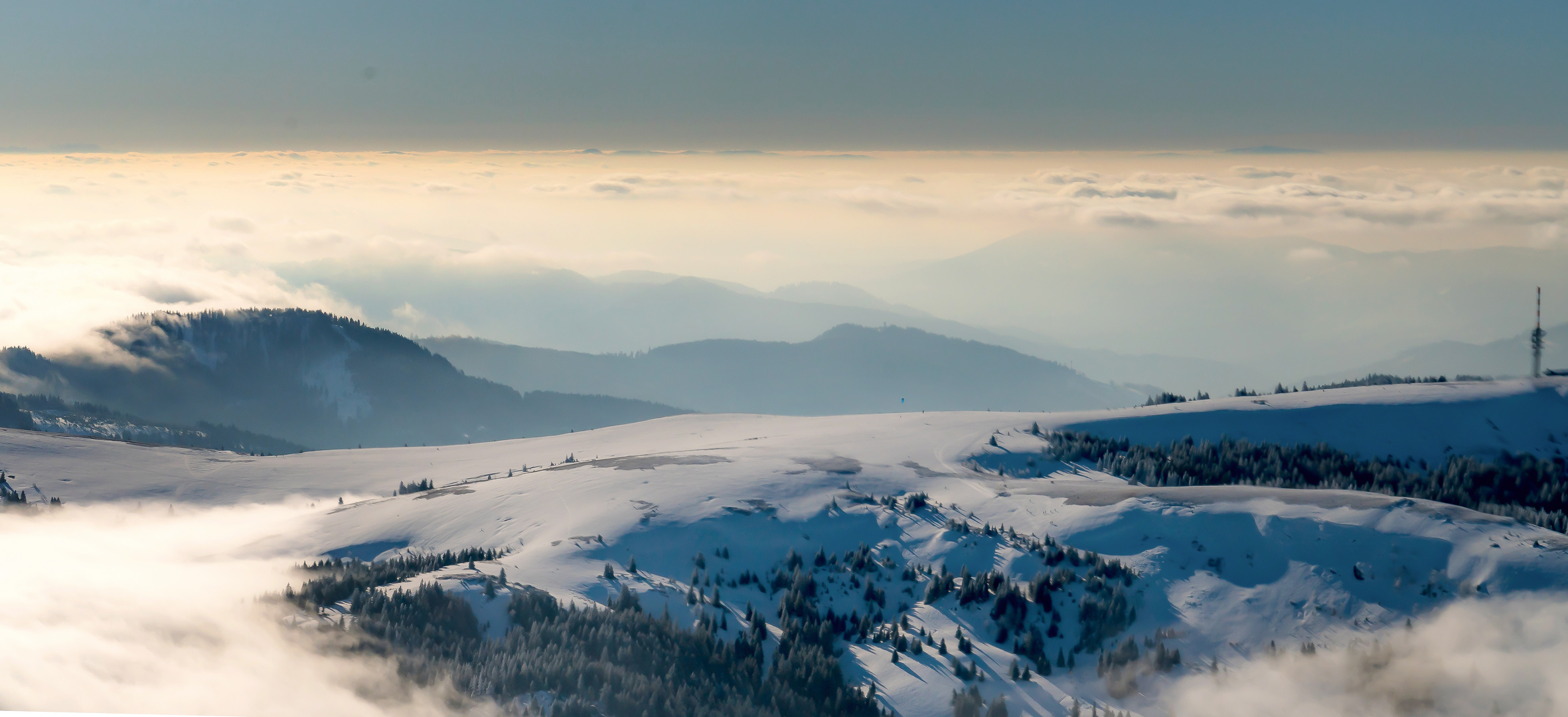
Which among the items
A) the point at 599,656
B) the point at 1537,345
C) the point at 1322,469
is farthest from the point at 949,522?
the point at 1537,345

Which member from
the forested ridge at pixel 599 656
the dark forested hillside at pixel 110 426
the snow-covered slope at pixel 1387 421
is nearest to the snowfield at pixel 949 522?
the snow-covered slope at pixel 1387 421

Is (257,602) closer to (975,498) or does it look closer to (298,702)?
(298,702)

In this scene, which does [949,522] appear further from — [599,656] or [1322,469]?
[1322,469]

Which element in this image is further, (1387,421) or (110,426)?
(110,426)

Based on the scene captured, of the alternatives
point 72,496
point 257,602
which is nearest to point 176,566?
point 257,602

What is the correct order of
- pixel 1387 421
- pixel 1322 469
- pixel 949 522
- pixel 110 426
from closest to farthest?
1. pixel 949 522
2. pixel 1322 469
3. pixel 1387 421
4. pixel 110 426

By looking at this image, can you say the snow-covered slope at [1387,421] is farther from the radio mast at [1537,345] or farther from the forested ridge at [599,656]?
the forested ridge at [599,656]

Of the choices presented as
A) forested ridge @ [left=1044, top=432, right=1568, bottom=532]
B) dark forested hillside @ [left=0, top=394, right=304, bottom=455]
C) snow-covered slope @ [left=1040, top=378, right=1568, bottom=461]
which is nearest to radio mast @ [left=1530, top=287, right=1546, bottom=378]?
snow-covered slope @ [left=1040, top=378, right=1568, bottom=461]
